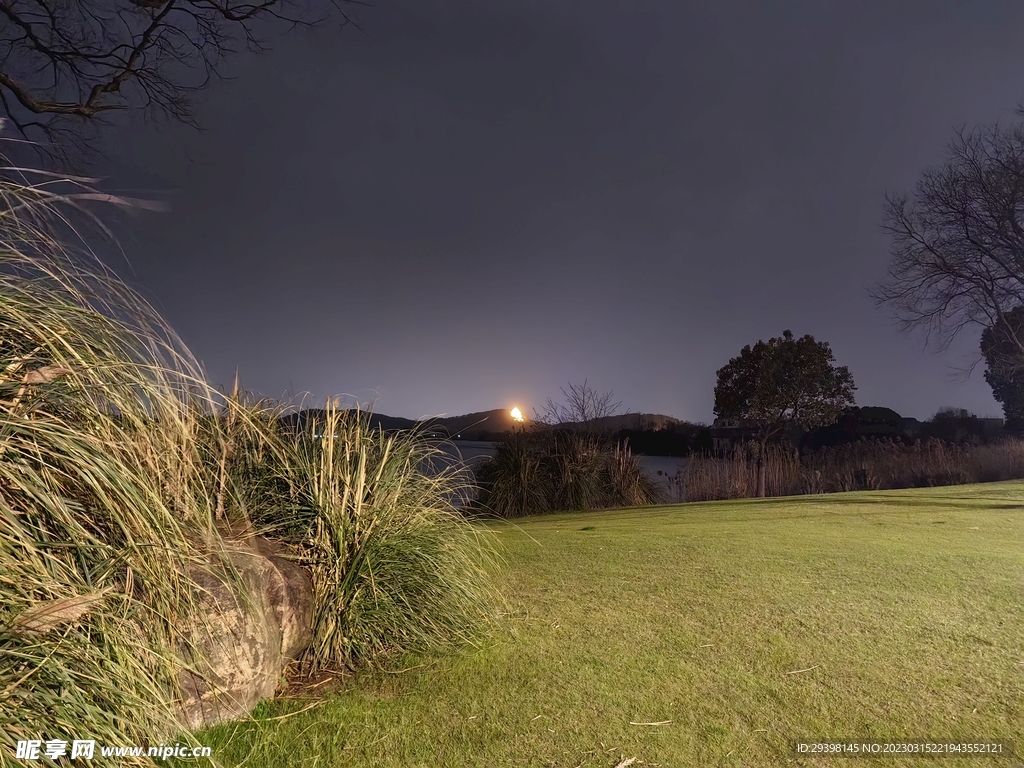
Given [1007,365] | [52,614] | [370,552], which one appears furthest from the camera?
[1007,365]

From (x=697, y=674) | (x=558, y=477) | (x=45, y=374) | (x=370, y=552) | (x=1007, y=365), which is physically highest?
(x=1007, y=365)

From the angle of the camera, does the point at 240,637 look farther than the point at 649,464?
No

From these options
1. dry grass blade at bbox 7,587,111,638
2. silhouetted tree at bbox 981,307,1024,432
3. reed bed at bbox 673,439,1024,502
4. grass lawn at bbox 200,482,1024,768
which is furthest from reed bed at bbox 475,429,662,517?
dry grass blade at bbox 7,587,111,638

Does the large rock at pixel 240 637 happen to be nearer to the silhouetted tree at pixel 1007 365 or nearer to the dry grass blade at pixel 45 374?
the dry grass blade at pixel 45 374

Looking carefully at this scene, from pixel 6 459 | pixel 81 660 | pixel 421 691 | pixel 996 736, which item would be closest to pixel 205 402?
pixel 6 459

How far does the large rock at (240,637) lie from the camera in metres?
2.53

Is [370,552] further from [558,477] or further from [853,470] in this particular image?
[853,470]

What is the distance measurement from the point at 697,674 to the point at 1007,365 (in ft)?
58.8

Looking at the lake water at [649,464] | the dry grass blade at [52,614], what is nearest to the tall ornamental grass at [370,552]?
the dry grass blade at [52,614]

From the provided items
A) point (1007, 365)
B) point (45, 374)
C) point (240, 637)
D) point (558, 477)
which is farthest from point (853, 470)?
point (45, 374)

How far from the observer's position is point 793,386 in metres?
24.6

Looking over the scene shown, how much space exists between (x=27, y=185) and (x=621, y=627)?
354 cm

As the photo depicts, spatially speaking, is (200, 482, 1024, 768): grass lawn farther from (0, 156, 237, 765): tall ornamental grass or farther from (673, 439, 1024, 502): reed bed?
(673, 439, 1024, 502): reed bed

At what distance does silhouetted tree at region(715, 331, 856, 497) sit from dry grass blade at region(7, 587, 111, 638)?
81.6ft
